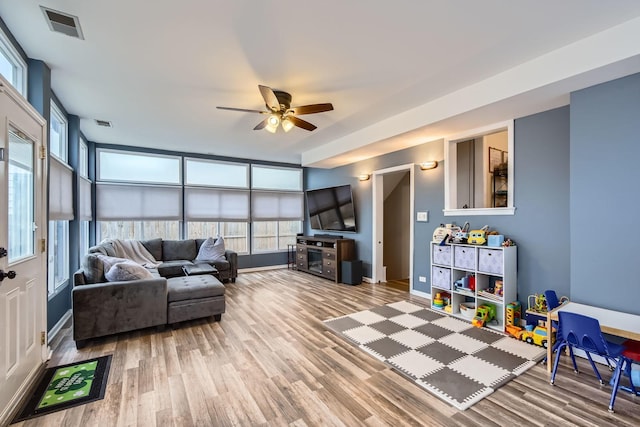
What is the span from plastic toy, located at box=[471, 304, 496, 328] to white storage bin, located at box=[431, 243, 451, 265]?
707 millimetres

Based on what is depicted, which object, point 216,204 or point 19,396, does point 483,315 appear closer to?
point 19,396

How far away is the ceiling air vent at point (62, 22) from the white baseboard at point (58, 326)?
3099 mm

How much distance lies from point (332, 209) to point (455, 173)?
2.98 meters

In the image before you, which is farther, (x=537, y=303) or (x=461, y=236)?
(x=461, y=236)

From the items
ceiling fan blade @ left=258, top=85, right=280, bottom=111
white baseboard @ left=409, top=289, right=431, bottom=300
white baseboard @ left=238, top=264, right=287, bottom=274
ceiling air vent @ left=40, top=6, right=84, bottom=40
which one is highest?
ceiling air vent @ left=40, top=6, right=84, bottom=40

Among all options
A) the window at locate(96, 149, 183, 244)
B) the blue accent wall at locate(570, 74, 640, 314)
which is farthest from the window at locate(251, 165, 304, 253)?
the blue accent wall at locate(570, 74, 640, 314)

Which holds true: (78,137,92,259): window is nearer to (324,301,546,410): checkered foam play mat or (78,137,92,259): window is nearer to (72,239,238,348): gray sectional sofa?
(72,239,238,348): gray sectional sofa

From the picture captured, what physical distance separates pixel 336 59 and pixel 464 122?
1993mm

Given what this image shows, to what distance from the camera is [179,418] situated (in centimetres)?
194

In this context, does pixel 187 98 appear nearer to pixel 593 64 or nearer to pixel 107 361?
pixel 107 361

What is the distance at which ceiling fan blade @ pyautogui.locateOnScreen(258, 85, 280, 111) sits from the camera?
284cm

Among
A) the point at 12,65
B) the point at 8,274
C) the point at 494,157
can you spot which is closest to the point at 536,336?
the point at 494,157

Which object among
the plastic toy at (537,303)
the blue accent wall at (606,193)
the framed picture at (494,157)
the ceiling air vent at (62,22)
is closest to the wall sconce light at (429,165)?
the framed picture at (494,157)

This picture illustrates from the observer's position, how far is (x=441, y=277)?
13.6 ft
